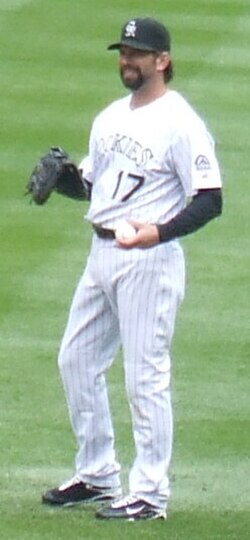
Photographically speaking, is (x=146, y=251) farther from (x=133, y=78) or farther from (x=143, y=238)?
(x=133, y=78)

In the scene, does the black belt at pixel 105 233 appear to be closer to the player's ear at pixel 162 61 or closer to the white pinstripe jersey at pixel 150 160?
the white pinstripe jersey at pixel 150 160

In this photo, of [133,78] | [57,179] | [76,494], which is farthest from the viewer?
[76,494]

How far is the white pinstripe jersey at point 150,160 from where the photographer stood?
6566 millimetres

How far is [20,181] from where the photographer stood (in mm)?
13594

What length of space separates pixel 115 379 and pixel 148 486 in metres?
2.47

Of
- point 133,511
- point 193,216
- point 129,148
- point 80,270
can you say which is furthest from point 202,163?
point 80,270

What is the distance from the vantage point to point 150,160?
21.7 feet

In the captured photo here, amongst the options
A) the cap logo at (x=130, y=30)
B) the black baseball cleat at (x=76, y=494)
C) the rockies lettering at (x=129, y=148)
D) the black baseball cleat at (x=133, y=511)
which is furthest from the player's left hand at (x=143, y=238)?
the black baseball cleat at (x=76, y=494)

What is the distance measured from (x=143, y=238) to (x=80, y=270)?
499 cm

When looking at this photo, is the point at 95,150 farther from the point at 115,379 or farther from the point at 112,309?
the point at 115,379

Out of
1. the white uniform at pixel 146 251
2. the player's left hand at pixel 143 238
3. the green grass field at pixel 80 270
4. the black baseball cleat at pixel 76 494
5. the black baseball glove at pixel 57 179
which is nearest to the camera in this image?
the player's left hand at pixel 143 238

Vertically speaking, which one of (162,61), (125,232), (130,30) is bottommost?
(125,232)

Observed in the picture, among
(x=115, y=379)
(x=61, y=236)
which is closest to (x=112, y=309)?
(x=115, y=379)

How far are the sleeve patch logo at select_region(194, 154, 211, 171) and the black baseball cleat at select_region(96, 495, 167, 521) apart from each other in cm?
130
